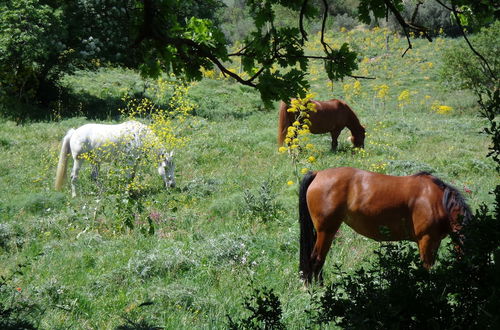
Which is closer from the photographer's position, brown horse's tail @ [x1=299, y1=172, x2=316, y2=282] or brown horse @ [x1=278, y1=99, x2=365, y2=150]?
brown horse's tail @ [x1=299, y1=172, x2=316, y2=282]

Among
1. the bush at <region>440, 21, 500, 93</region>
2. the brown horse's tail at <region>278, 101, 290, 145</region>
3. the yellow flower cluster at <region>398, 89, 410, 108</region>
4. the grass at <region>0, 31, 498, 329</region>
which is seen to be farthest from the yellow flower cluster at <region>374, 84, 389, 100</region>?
the brown horse's tail at <region>278, 101, 290, 145</region>

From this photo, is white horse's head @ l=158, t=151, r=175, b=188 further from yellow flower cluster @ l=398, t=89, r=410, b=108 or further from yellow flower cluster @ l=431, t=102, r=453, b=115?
yellow flower cluster @ l=431, t=102, r=453, b=115

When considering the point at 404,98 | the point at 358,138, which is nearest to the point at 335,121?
the point at 358,138

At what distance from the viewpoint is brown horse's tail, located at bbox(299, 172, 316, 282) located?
6296mm

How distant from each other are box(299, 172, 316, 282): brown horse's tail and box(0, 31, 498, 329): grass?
0.23 metres

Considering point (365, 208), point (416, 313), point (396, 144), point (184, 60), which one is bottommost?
point (396, 144)

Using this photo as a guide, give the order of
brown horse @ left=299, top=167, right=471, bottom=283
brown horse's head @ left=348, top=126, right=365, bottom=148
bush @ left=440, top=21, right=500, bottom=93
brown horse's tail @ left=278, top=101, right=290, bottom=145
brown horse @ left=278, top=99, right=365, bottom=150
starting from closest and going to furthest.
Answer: brown horse @ left=299, top=167, right=471, bottom=283, brown horse's tail @ left=278, top=101, right=290, bottom=145, brown horse @ left=278, top=99, right=365, bottom=150, brown horse's head @ left=348, top=126, right=365, bottom=148, bush @ left=440, top=21, right=500, bottom=93

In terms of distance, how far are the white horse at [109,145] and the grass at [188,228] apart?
405 mm

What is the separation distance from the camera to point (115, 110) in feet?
64.5

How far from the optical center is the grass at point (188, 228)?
533cm

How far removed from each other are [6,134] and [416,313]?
1472cm

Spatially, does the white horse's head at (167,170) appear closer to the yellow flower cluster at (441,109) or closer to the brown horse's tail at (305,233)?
the brown horse's tail at (305,233)

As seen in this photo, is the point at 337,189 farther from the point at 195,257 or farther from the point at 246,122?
the point at 246,122

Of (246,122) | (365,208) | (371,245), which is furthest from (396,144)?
(365,208)
